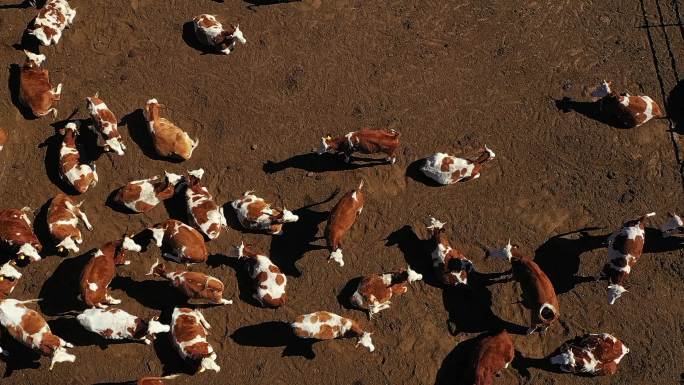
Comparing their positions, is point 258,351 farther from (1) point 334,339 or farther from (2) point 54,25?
(2) point 54,25

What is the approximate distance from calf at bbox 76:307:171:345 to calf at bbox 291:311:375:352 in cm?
259

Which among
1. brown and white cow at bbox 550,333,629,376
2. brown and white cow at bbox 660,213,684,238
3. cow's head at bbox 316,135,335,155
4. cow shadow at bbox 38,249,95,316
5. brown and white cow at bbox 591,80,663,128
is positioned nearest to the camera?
brown and white cow at bbox 550,333,629,376

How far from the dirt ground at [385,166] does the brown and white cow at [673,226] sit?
0.34 m

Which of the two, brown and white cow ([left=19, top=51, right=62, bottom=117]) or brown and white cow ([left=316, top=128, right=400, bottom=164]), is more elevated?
brown and white cow ([left=19, top=51, right=62, bottom=117])

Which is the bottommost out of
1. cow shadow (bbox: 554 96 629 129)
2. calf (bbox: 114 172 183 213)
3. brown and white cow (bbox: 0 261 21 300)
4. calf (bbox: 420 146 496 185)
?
brown and white cow (bbox: 0 261 21 300)

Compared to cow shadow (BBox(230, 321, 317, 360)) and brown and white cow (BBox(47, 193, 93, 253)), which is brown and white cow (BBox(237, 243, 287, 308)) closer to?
cow shadow (BBox(230, 321, 317, 360))

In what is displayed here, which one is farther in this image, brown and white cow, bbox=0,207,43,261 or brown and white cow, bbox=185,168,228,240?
brown and white cow, bbox=185,168,228,240

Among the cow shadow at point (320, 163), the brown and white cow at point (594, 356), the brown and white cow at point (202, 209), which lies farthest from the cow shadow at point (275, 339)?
the brown and white cow at point (594, 356)

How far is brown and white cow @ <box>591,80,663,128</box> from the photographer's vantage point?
11922mm

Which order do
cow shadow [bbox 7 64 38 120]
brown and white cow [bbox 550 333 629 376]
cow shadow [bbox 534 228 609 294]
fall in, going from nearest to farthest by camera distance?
brown and white cow [bbox 550 333 629 376] → cow shadow [bbox 534 228 609 294] → cow shadow [bbox 7 64 38 120]

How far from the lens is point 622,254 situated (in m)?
10.9

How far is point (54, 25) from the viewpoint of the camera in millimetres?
12445

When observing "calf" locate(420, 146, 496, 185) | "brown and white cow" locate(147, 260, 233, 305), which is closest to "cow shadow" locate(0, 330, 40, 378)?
"brown and white cow" locate(147, 260, 233, 305)

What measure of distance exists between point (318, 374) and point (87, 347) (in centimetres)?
449
